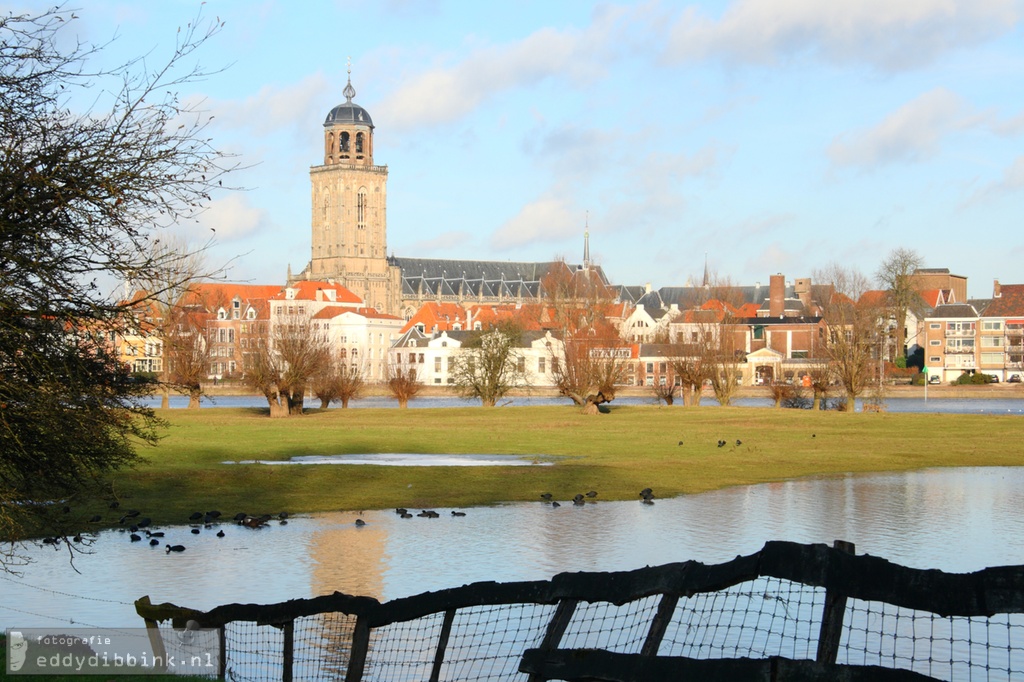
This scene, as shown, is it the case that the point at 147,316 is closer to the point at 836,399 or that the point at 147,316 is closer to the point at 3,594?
the point at 3,594

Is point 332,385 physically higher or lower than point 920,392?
higher

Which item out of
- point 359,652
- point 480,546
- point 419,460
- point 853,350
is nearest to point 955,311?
point 853,350

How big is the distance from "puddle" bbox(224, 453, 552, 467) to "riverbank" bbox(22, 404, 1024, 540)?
2.94 feet

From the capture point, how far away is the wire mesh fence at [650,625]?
7.15m

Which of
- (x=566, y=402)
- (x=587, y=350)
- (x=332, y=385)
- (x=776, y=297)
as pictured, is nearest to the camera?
(x=587, y=350)

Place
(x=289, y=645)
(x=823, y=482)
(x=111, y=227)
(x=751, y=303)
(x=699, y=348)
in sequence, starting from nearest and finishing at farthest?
1. (x=289, y=645)
2. (x=111, y=227)
3. (x=823, y=482)
4. (x=699, y=348)
5. (x=751, y=303)

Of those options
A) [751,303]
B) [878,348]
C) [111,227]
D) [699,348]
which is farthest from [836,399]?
[751,303]

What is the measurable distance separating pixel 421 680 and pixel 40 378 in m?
5.64

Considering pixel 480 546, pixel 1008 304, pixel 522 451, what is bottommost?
pixel 480 546

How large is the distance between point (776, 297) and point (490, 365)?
103 metres

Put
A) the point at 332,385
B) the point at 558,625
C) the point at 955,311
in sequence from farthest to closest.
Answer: the point at 955,311
the point at 332,385
the point at 558,625

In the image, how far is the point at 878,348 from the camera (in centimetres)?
11025

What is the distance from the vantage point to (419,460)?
42969 millimetres

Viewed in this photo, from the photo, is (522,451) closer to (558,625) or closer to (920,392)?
(558,625)
